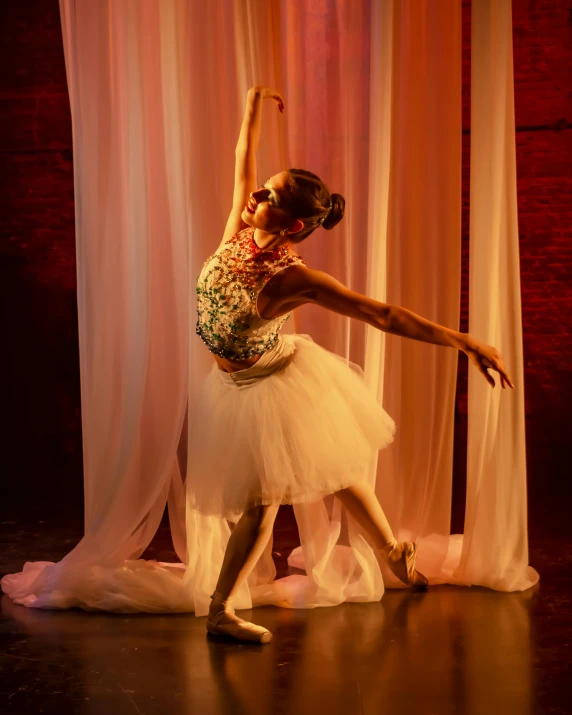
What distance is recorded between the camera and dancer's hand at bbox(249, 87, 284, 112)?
286 centimetres

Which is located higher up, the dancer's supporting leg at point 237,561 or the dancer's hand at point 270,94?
the dancer's hand at point 270,94

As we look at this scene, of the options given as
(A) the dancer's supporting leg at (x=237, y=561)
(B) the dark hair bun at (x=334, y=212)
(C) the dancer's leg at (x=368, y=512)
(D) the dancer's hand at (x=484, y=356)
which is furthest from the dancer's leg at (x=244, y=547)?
(B) the dark hair bun at (x=334, y=212)

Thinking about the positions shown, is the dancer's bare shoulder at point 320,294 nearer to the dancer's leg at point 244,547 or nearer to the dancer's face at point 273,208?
the dancer's face at point 273,208

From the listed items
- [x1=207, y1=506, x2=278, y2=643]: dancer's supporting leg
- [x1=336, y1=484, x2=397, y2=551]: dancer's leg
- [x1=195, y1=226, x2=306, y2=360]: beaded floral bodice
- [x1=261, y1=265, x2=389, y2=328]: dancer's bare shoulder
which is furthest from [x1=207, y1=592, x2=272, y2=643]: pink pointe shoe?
[x1=261, y1=265, x2=389, y2=328]: dancer's bare shoulder

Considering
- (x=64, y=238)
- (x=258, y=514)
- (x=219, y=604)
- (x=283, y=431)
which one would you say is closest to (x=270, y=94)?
(x=283, y=431)

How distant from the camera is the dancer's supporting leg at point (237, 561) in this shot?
8.54ft

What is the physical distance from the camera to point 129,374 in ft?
10.2

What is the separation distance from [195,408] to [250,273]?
606mm

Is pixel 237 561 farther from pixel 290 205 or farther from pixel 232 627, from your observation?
pixel 290 205

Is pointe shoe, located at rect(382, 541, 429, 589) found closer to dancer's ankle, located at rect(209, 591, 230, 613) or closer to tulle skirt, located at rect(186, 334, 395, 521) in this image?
tulle skirt, located at rect(186, 334, 395, 521)

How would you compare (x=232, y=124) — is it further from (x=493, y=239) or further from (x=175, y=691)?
(x=175, y=691)

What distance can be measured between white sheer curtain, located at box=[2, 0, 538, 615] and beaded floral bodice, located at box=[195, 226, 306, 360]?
1.27 feet

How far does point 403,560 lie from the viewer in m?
2.85

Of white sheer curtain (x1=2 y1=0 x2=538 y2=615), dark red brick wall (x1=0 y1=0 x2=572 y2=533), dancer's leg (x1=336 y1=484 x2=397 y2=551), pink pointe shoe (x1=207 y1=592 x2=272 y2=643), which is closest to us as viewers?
pink pointe shoe (x1=207 y1=592 x2=272 y2=643)
